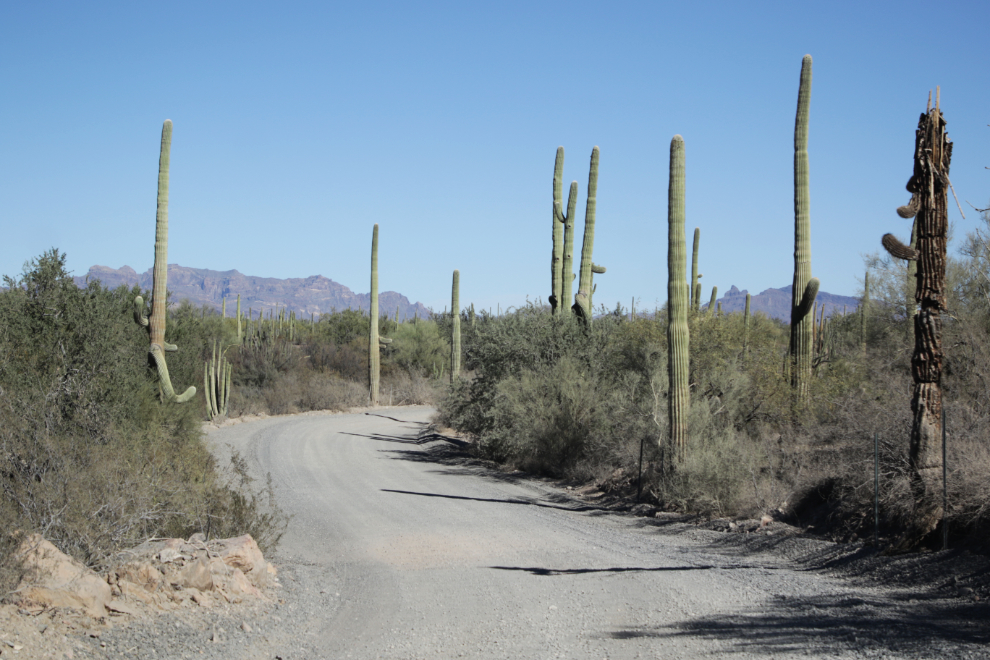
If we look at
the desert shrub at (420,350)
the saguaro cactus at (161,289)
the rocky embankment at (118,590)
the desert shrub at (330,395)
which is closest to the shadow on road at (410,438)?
the saguaro cactus at (161,289)

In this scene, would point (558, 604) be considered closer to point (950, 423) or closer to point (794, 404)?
point (950, 423)

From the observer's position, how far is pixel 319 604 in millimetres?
8586

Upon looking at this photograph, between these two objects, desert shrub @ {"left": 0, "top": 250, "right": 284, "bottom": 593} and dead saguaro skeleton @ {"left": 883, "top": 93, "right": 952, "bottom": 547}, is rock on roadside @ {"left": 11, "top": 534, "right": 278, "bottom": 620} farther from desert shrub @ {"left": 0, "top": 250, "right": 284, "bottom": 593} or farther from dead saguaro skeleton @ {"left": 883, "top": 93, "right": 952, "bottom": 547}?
Result: dead saguaro skeleton @ {"left": 883, "top": 93, "right": 952, "bottom": 547}

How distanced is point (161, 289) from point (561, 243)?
36.1 ft

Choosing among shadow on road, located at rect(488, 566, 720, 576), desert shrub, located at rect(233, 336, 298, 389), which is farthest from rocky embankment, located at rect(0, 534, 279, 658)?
desert shrub, located at rect(233, 336, 298, 389)

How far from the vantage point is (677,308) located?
46.9 ft

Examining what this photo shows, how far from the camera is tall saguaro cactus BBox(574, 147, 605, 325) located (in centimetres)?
2192

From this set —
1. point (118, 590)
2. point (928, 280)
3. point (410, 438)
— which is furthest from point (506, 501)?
point (410, 438)

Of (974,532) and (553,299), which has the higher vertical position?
(553,299)

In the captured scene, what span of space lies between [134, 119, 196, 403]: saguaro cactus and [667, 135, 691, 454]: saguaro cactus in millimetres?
9235

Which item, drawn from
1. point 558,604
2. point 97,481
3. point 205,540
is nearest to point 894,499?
point 558,604

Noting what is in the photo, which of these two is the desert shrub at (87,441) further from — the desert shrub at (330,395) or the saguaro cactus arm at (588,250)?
the desert shrub at (330,395)

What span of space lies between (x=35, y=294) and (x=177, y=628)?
7848 millimetres

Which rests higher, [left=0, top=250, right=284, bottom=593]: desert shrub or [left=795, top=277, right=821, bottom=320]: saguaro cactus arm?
[left=795, top=277, right=821, bottom=320]: saguaro cactus arm
